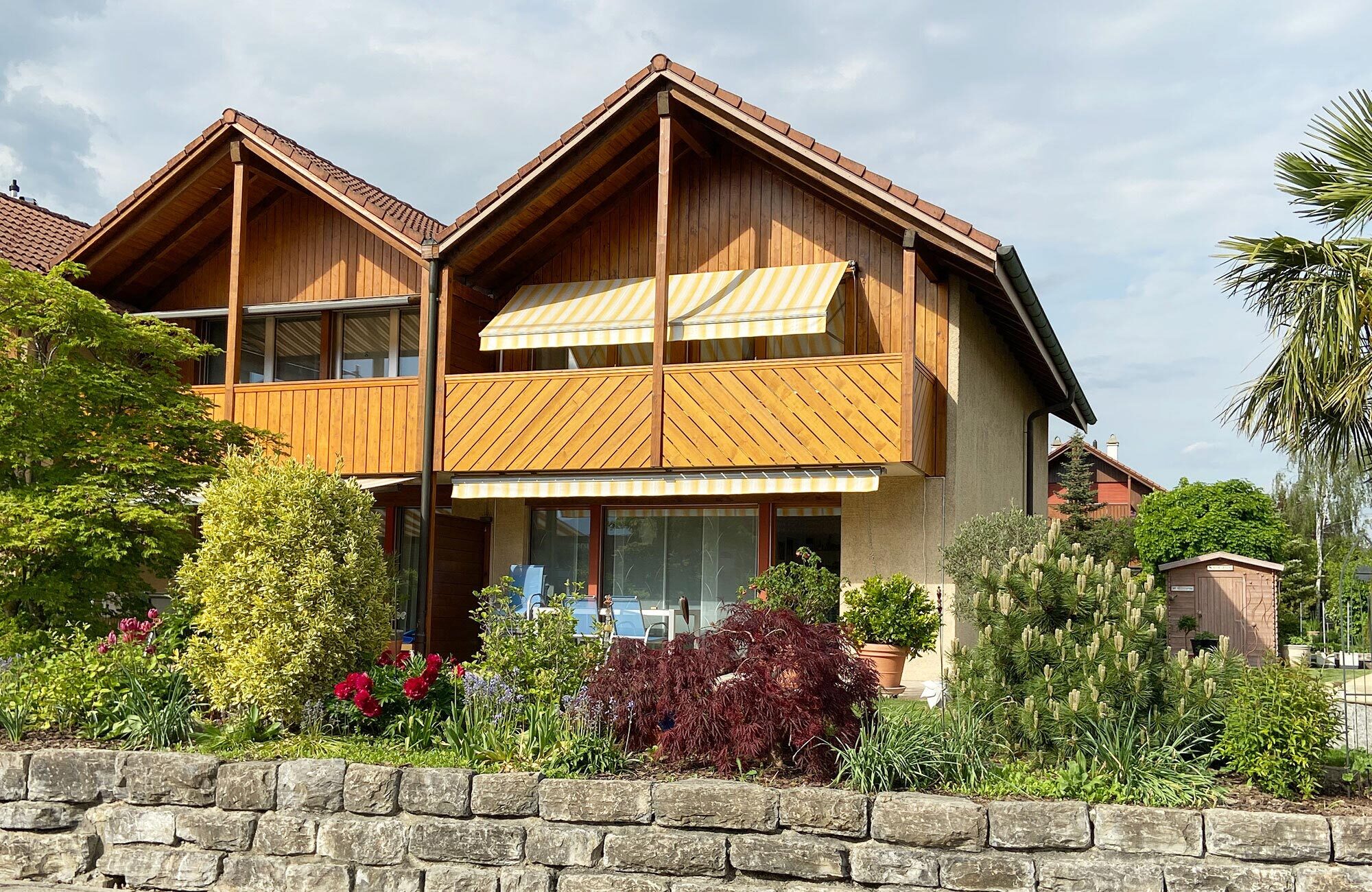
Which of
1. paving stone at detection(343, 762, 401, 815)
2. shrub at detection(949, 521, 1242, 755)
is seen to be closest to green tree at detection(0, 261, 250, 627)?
paving stone at detection(343, 762, 401, 815)

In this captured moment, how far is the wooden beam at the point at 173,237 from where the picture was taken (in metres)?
16.8

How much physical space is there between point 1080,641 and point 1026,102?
5045 millimetres

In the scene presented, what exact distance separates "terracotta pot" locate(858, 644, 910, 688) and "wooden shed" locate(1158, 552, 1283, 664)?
9.13 m

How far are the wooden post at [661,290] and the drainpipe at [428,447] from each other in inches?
117

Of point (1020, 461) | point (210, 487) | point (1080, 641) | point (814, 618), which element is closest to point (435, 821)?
point (210, 487)

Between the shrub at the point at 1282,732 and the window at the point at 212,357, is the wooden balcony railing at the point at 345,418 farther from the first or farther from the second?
the shrub at the point at 1282,732

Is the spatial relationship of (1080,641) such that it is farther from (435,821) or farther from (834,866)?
(435,821)

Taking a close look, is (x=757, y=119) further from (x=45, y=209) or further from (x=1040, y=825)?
(x=45, y=209)

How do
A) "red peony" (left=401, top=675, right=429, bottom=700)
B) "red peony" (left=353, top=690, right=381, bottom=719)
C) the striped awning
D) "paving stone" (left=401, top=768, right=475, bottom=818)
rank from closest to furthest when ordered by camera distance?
"paving stone" (left=401, top=768, right=475, bottom=818) → "red peony" (left=353, top=690, right=381, bottom=719) → "red peony" (left=401, top=675, right=429, bottom=700) → the striped awning

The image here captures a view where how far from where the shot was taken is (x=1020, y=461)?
19125 mm

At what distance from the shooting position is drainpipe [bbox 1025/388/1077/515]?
19672mm

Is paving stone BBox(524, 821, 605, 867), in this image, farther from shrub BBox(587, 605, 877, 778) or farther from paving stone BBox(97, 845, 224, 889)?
paving stone BBox(97, 845, 224, 889)

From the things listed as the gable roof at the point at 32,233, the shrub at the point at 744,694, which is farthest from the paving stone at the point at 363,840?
the gable roof at the point at 32,233

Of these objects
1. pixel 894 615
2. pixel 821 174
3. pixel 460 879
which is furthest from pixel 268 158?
pixel 460 879
